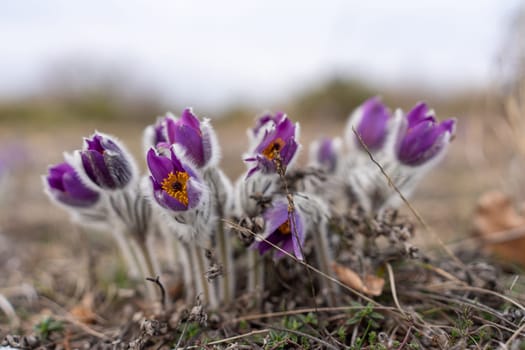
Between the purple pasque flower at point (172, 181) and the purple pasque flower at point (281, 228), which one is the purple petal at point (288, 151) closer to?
the purple pasque flower at point (281, 228)

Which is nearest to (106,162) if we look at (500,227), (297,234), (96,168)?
(96,168)

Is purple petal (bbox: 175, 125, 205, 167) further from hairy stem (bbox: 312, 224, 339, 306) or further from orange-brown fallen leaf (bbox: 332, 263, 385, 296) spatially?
orange-brown fallen leaf (bbox: 332, 263, 385, 296)

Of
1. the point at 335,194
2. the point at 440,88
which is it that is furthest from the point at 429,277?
the point at 440,88

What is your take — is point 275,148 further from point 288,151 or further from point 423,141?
point 423,141

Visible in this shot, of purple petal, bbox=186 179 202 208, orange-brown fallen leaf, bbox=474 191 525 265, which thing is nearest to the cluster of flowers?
purple petal, bbox=186 179 202 208

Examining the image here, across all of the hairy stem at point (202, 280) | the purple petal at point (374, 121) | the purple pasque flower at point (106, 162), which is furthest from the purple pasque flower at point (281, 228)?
the purple petal at point (374, 121)

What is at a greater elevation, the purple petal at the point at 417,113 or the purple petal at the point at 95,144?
the purple petal at the point at 95,144
